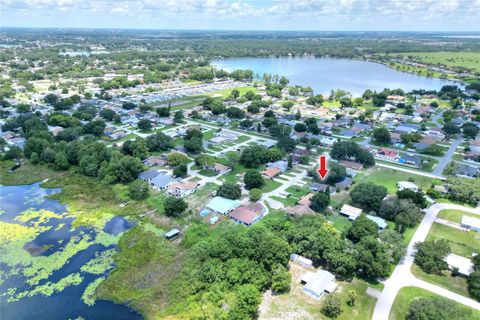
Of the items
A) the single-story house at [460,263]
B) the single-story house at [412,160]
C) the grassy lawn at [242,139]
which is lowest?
the grassy lawn at [242,139]

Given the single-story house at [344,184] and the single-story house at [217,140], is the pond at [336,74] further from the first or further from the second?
the single-story house at [344,184]

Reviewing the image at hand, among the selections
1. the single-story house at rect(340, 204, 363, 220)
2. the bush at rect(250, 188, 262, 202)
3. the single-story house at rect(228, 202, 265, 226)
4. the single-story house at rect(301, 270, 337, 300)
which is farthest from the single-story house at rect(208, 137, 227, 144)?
the single-story house at rect(301, 270, 337, 300)

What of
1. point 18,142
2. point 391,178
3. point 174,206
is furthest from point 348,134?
point 18,142

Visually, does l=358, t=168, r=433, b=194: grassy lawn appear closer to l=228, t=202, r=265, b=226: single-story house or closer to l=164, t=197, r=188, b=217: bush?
l=228, t=202, r=265, b=226: single-story house

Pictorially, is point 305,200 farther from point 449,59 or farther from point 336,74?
point 449,59

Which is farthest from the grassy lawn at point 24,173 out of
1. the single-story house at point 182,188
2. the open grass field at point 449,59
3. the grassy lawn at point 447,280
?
the open grass field at point 449,59

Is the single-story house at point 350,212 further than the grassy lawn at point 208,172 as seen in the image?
No
